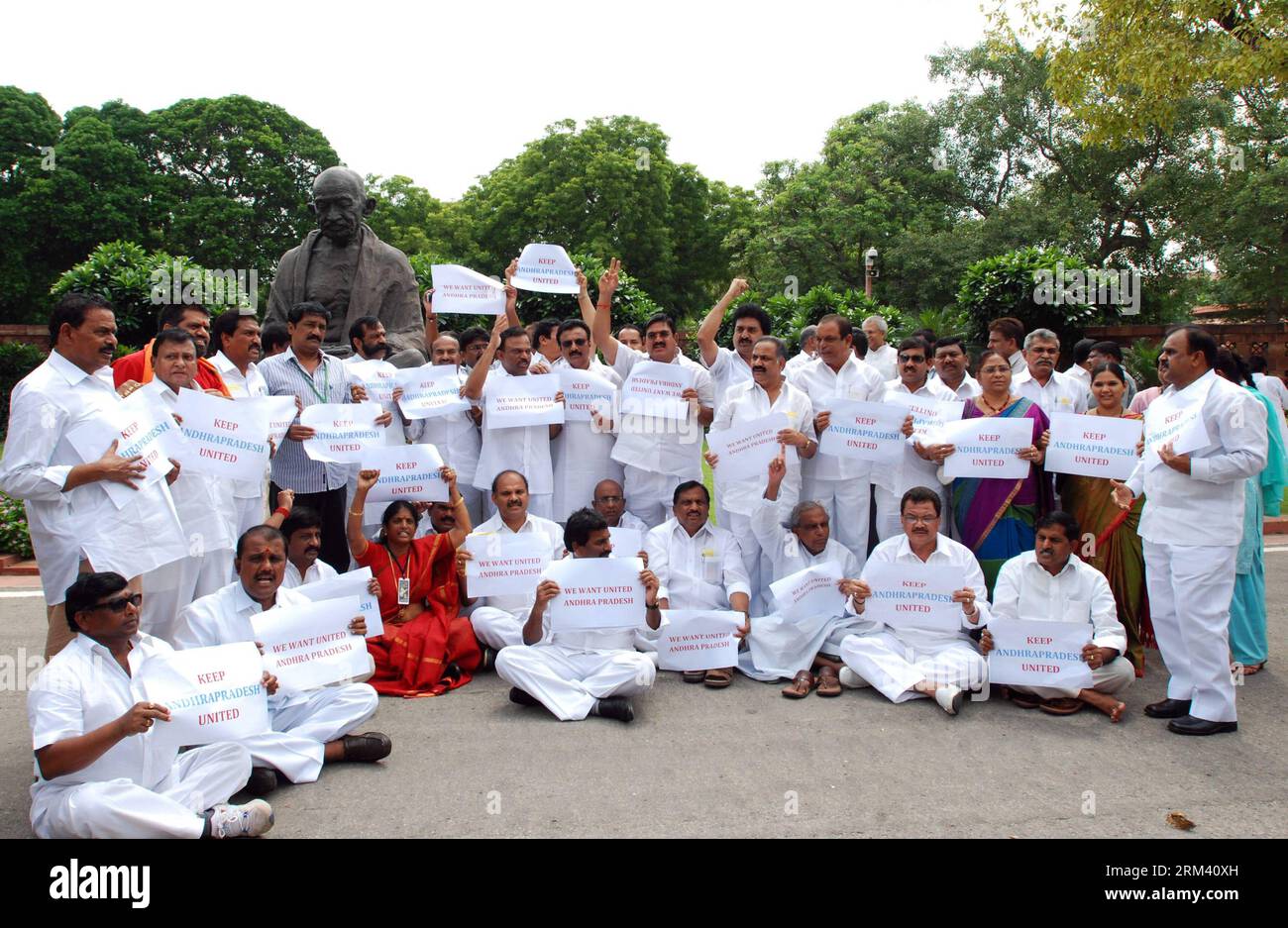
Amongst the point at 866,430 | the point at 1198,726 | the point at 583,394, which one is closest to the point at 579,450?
the point at 583,394

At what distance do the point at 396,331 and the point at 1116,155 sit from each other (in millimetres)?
26422

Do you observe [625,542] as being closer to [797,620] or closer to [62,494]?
[797,620]

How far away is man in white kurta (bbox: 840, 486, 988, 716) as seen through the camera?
17.7 ft

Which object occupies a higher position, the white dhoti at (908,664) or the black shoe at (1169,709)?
the white dhoti at (908,664)

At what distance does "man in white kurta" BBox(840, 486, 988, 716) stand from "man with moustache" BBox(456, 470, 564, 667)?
189 centimetres

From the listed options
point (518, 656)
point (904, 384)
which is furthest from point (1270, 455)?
point (518, 656)

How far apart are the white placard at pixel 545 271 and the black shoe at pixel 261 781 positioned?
3.95 m

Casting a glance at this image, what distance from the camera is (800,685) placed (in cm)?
559

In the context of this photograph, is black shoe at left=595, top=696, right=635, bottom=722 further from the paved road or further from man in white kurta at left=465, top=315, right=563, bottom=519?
man in white kurta at left=465, top=315, right=563, bottom=519

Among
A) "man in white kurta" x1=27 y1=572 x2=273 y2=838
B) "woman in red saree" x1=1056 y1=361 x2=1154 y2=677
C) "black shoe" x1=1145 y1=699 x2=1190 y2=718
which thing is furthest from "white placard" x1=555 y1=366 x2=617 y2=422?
"black shoe" x1=1145 y1=699 x2=1190 y2=718

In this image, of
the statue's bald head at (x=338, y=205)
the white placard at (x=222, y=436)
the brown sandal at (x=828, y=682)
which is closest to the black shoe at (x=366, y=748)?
the white placard at (x=222, y=436)

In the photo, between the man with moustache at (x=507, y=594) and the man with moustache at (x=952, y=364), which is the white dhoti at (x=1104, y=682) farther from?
the man with moustache at (x=507, y=594)

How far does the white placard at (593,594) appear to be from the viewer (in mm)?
5332

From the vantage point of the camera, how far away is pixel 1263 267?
77.9 ft
